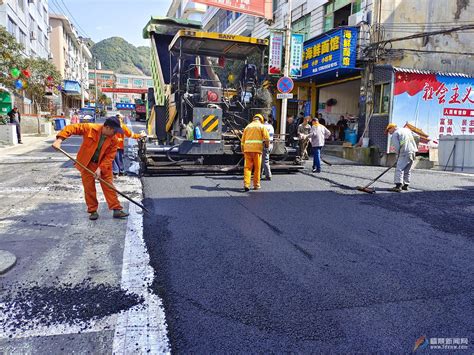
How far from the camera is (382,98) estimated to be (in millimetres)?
13859

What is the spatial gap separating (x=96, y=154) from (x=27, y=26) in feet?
103

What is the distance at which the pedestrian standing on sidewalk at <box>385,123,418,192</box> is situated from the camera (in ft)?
26.2

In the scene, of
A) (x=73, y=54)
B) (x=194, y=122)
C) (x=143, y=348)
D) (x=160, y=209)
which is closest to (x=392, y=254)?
(x=143, y=348)

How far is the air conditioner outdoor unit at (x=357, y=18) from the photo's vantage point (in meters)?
14.1

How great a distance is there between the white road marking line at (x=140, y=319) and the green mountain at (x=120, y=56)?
13707 centimetres

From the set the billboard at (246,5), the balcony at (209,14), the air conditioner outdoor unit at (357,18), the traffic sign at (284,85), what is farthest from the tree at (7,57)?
the balcony at (209,14)

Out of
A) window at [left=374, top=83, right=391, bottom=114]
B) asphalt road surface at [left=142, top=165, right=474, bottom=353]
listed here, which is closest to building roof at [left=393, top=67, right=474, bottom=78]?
window at [left=374, top=83, right=391, bottom=114]

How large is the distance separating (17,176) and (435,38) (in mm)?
14066

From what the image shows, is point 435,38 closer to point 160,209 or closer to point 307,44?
point 307,44

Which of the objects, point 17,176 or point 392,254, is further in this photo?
point 17,176

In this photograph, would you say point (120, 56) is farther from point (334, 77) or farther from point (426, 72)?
point (426, 72)

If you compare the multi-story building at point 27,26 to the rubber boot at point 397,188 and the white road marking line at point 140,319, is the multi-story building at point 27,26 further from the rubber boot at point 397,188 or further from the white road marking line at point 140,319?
the white road marking line at point 140,319

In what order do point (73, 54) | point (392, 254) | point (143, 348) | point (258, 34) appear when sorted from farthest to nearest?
1. point (73, 54)
2. point (258, 34)
3. point (392, 254)
4. point (143, 348)

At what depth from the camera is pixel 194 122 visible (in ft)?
27.8
